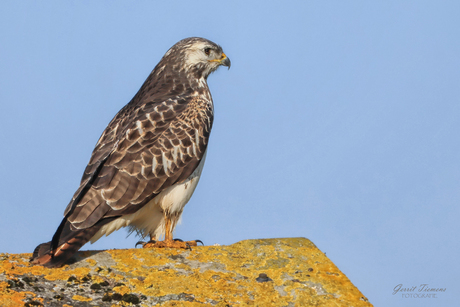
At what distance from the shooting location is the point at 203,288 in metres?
4.62

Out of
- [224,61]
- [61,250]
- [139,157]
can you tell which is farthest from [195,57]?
[61,250]

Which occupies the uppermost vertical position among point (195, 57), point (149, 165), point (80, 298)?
point (195, 57)

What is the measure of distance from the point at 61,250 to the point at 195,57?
4.34m

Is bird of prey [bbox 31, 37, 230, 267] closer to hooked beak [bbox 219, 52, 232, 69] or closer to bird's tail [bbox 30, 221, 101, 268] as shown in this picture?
bird's tail [bbox 30, 221, 101, 268]

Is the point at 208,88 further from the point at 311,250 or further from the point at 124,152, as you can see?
the point at 311,250

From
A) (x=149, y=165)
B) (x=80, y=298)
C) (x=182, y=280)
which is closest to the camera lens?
(x=80, y=298)

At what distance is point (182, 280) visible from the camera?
15.5 ft

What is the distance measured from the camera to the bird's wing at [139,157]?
6062 mm

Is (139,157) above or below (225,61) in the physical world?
below

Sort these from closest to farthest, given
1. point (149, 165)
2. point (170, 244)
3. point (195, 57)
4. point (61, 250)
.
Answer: point (61, 250) < point (170, 244) < point (149, 165) < point (195, 57)

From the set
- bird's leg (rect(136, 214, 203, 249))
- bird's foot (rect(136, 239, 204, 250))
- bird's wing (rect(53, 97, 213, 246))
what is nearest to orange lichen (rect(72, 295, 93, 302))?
bird's wing (rect(53, 97, 213, 246))

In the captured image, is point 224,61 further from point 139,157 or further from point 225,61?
point 139,157

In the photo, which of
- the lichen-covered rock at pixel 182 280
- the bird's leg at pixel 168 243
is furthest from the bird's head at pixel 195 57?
the lichen-covered rock at pixel 182 280

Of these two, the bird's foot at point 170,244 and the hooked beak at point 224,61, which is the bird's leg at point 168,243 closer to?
the bird's foot at point 170,244
